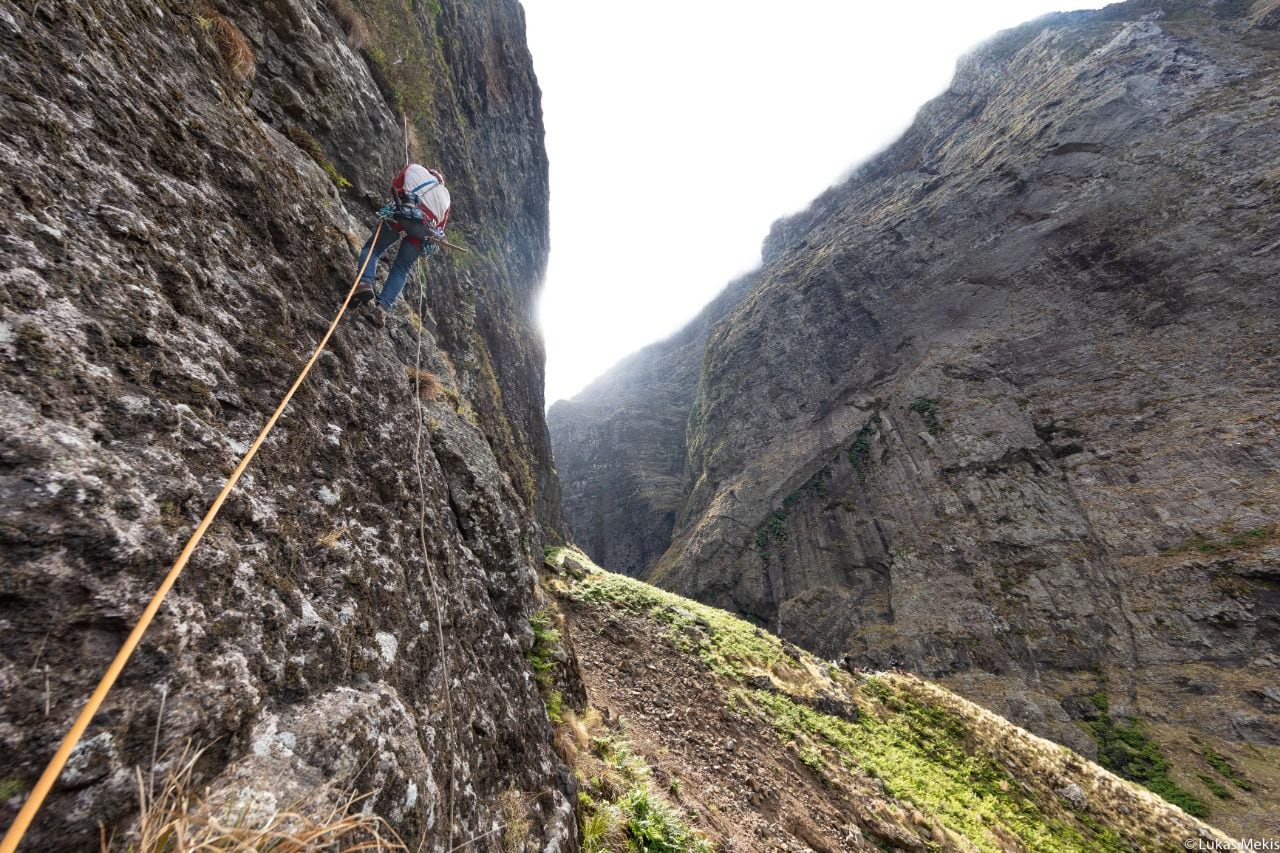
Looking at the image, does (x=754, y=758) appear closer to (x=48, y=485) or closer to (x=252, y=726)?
(x=252, y=726)

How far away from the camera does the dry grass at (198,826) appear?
148 centimetres

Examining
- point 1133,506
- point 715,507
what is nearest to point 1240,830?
point 1133,506

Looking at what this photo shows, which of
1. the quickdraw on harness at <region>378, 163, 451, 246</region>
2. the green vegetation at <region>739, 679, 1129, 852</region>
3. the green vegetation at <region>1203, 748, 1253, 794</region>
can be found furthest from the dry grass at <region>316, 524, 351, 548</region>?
the green vegetation at <region>1203, 748, 1253, 794</region>

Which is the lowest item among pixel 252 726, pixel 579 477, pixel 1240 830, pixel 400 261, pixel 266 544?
pixel 1240 830

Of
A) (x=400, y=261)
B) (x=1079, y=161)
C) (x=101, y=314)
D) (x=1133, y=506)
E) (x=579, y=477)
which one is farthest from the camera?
(x=579, y=477)

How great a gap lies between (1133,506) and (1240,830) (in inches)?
551

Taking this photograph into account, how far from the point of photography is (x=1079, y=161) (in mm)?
33594

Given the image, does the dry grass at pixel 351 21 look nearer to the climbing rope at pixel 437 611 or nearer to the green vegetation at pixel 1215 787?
the climbing rope at pixel 437 611

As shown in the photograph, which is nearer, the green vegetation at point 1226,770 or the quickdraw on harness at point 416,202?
the quickdraw on harness at point 416,202

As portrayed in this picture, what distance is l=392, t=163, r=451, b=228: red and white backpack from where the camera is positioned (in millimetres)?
6062

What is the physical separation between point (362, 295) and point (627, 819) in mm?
6515

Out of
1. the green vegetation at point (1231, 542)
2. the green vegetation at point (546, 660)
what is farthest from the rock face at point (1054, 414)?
the green vegetation at point (546, 660)

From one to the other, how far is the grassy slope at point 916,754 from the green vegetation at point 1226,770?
7246 mm

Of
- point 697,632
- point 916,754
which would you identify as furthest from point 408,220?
point 916,754
